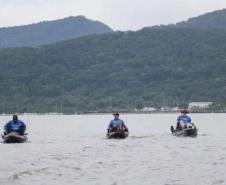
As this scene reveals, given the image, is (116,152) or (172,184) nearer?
(172,184)

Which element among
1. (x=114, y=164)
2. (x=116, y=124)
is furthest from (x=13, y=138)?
(x=114, y=164)

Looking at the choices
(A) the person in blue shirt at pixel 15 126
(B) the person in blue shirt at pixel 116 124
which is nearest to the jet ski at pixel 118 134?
(B) the person in blue shirt at pixel 116 124

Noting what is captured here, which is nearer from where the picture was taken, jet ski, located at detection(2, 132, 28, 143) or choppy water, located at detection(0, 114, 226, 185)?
choppy water, located at detection(0, 114, 226, 185)

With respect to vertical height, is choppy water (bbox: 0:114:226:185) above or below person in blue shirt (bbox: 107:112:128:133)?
below

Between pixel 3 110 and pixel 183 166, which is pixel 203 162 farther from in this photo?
pixel 3 110

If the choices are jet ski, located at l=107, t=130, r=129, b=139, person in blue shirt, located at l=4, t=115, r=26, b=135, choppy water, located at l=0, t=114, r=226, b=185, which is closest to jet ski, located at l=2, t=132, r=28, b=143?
person in blue shirt, located at l=4, t=115, r=26, b=135

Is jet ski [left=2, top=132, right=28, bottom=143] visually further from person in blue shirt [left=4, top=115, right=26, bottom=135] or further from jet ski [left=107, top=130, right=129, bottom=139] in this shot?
jet ski [left=107, top=130, right=129, bottom=139]

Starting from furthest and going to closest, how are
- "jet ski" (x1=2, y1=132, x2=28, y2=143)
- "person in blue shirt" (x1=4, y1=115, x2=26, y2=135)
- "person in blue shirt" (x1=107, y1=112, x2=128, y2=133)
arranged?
"person in blue shirt" (x1=107, y1=112, x2=128, y2=133), "person in blue shirt" (x1=4, y1=115, x2=26, y2=135), "jet ski" (x1=2, y1=132, x2=28, y2=143)

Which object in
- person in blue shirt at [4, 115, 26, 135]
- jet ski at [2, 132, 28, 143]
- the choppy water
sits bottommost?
the choppy water

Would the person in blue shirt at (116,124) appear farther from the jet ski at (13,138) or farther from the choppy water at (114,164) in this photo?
the jet ski at (13,138)

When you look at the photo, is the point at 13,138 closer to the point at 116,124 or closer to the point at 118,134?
the point at 116,124

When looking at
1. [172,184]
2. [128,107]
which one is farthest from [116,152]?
[128,107]

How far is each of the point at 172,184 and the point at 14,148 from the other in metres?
18.1

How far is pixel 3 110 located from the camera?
197 m
